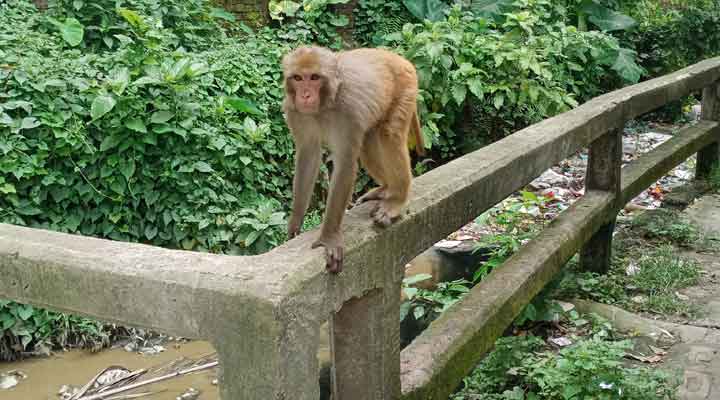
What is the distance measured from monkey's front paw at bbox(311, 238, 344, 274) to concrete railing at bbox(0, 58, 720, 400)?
22 millimetres

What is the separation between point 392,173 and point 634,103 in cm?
252

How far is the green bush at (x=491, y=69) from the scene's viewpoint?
765cm

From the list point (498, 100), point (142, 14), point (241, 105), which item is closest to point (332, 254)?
point (241, 105)

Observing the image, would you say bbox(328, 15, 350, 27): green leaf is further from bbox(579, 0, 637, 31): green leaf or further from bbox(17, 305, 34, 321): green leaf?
bbox(17, 305, 34, 321): green leaf

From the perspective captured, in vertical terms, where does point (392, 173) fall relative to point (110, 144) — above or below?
above

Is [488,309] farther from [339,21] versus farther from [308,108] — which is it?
[339,21]

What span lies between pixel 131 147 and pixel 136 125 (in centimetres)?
19

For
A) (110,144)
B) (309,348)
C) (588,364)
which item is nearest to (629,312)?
(588,364)

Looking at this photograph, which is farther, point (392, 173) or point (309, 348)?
point (392, 173)

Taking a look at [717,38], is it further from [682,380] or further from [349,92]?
[349,92]

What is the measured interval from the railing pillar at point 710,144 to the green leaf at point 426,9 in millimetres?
3577

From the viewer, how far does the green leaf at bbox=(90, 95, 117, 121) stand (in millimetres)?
5199

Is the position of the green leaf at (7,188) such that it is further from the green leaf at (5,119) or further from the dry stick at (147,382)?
the dry stick at (147,382)

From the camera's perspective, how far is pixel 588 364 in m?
3.12
